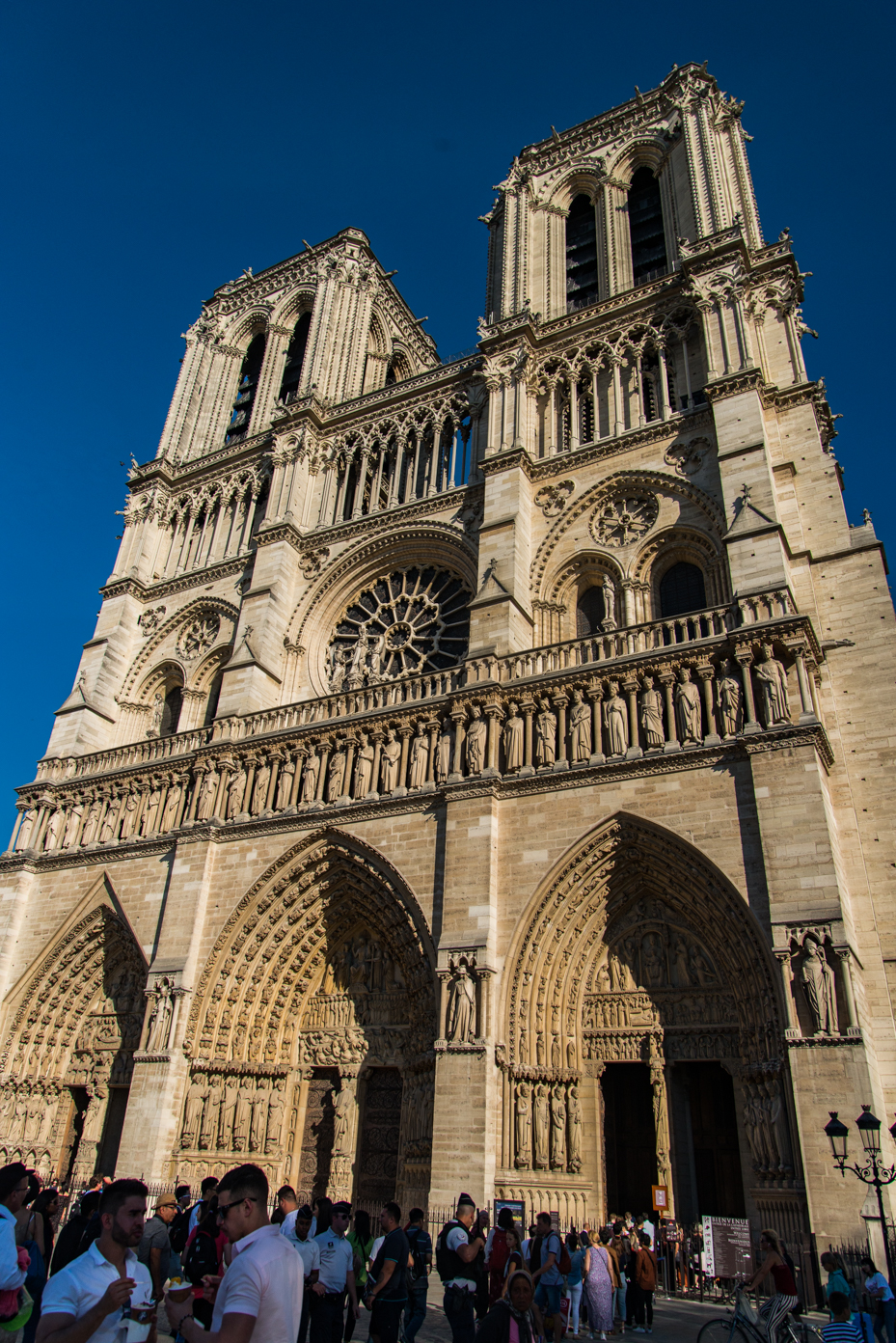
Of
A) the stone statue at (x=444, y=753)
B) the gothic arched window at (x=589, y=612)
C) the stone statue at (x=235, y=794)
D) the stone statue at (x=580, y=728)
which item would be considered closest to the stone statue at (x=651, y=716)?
the stone statue at (x=580, y=728)

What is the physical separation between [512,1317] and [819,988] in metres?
6.01

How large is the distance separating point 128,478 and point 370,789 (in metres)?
13.5

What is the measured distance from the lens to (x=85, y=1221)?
560cm

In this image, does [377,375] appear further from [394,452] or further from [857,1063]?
[857,1063]

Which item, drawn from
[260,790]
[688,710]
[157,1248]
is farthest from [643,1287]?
[260,790]

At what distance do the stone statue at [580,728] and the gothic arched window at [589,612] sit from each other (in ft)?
9.13

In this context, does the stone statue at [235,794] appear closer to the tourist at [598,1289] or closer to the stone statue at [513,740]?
the stone statue at [513,740]

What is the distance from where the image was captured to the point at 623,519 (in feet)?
51.8

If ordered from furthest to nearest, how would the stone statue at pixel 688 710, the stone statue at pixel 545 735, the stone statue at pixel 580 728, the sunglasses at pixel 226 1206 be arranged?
the stone statue at pixel 545 735 → the stone statue at pixel 580 728 → the stone statue at pixel 688 710 → the sunglasses at pixel 226 1206

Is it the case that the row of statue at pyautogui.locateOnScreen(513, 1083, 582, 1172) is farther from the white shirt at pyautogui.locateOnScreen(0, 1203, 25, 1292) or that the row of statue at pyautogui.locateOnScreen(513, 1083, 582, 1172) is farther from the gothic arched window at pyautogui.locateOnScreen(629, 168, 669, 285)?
the gothic arched window at pyautogui.locateOnScreen(629, 168, 669, 285)

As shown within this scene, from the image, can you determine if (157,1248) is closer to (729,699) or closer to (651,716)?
(651,716)

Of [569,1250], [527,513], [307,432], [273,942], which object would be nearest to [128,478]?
[307,432]

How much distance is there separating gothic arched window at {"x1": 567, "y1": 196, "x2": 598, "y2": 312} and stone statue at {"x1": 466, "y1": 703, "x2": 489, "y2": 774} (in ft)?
34.6

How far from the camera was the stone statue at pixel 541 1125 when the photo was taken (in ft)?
35.7
